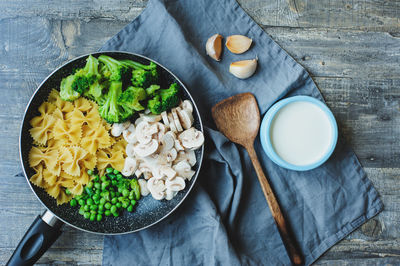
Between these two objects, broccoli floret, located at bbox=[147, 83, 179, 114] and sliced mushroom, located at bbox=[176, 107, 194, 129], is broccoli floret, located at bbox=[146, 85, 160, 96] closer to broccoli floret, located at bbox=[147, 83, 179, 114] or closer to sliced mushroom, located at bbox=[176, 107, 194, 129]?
broccoli floret, located at bbox=[147, 83, 179, 114]

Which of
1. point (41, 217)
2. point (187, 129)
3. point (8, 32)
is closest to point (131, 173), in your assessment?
point (187, 129)

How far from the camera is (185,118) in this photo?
221cm

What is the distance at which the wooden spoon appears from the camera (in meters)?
2.35

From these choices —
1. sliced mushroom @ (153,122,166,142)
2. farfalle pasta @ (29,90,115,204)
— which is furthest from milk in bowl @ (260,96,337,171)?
farfalle pasta @ (29,90,115,204)

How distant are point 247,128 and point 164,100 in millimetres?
605

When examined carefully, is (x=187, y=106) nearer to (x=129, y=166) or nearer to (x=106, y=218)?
(x=129, y=166)

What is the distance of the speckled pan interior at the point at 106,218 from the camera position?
2.17 metres

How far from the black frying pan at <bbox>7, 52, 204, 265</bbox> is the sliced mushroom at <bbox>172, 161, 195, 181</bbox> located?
0.04 metres

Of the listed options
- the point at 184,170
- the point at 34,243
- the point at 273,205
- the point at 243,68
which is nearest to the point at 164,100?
the point at 184,170

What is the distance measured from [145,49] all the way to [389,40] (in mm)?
1744

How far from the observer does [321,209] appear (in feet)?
7.91

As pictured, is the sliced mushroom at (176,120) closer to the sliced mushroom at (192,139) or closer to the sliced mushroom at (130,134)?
the sliced mushroom at (192,139)

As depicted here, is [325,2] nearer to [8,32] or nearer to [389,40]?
[389,40]

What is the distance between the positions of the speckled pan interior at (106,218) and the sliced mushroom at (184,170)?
4cm
